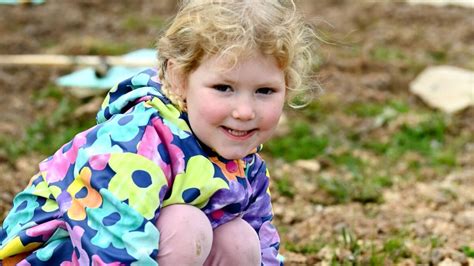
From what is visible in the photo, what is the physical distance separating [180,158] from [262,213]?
1.66ft

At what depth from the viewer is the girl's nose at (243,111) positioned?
2.56m

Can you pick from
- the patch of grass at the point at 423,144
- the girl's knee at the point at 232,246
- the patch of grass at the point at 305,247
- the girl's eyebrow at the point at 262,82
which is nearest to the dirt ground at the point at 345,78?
the patch of grass at the point at 305,247

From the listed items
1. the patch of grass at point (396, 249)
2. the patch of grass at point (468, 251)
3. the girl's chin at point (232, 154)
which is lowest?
the patch of grass at point (396, 249)

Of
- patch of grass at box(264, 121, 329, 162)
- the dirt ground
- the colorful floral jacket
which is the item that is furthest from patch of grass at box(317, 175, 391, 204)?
the colorful floral jacket

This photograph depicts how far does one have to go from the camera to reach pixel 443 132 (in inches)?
243

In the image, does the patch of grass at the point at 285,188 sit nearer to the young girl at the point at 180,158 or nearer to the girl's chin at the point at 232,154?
the young girl at the point at 180,158

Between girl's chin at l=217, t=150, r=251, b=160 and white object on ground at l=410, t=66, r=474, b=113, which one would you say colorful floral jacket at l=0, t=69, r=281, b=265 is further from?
white object on ground at l=410, t=66, r=474, b=113

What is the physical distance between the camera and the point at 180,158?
2588mm

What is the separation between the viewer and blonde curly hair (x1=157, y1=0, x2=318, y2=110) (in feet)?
8.33

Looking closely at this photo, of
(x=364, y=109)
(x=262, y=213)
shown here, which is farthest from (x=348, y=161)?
(x=262, y=213)

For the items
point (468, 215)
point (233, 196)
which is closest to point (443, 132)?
point (468, 215)

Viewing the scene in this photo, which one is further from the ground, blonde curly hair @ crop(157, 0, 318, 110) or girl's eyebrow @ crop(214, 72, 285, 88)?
blonde curly hair @ crop(157, 0, 318, 110)

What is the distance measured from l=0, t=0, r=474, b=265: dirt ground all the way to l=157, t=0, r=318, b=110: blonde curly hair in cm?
31

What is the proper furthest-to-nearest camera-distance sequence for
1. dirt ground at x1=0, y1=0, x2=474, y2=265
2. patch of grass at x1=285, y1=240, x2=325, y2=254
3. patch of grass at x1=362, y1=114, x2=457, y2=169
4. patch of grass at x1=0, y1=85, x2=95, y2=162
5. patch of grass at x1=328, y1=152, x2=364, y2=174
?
patch of grass at x1=362, y1=114, x2=457, y2=169 < patch of grass at x1=328, y1=152, x2=364, y2=174 < patch of grass at x1=0, y1=85, x2=95, y2=162 < dirt ground at x1=0, y1=0, x2=474, y2=265 < patch of grass at x1=285, y1=240, x2=325, y2=254
